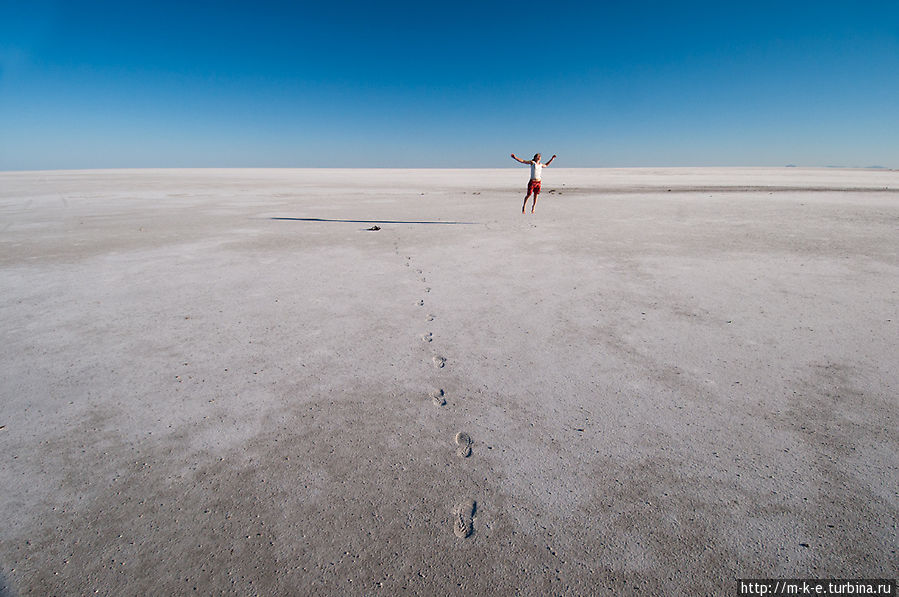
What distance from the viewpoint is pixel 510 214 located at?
494 inches

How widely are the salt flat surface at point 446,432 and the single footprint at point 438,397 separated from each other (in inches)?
1.6

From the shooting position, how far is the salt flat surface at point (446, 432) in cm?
172

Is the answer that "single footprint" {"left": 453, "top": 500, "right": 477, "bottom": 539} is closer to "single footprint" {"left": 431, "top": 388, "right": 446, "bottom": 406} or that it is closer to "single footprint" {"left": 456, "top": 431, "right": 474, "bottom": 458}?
"single footprint" {"left": 456, "top": 431, "right": 474, "bottom": 458}

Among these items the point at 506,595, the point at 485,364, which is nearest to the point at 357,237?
the point at 485,364

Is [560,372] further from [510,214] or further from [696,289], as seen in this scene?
[510,214]

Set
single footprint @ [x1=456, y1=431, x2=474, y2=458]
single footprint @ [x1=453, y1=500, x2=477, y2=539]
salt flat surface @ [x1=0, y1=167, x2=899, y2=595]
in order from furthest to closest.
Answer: single footprint @ [x1=456, y1=431, x2=474, y2=458] → single footprint @ [x1=453, y1=500, x2=477, y2=539] → salt flat surface @ [x1=0, y1=167, x2=899, y2=595]

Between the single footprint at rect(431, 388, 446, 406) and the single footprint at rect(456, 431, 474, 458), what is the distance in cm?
33

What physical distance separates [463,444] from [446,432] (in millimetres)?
142

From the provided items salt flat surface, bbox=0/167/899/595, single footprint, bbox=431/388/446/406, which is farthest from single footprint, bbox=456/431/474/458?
single footprint, bbox=431/388/446/406

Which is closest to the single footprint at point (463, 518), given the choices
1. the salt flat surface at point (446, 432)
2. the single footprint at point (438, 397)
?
the salt flat surface at point (446, 432)

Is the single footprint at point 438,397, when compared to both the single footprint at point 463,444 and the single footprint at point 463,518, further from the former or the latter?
the single footprint at point 463,518

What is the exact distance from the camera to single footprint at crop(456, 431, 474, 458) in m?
2.33

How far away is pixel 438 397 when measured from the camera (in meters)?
2.86

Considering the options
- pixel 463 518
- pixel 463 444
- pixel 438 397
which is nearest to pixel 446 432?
pixel 463 444
